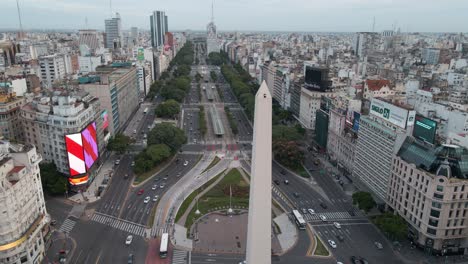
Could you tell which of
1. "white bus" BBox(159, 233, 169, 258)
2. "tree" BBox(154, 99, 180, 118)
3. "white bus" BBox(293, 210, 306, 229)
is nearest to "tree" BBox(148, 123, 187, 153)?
"tree" BBox(154, 99, 180, 118)

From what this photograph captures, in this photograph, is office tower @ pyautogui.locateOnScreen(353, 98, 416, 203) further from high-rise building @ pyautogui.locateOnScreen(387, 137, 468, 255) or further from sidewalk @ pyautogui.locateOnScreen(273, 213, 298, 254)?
sidewalk @ pyautogui.locateOnScreen(273, 213, 298, 254)

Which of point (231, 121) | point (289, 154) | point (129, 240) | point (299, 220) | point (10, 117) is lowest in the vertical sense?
point (129, 240)

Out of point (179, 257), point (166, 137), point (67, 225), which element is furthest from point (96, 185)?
point (179, 257)

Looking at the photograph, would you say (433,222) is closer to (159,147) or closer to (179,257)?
(179,257)

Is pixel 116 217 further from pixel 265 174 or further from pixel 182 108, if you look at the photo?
pixel 182 108

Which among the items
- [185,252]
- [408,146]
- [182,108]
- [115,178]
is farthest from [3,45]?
[408,146]
